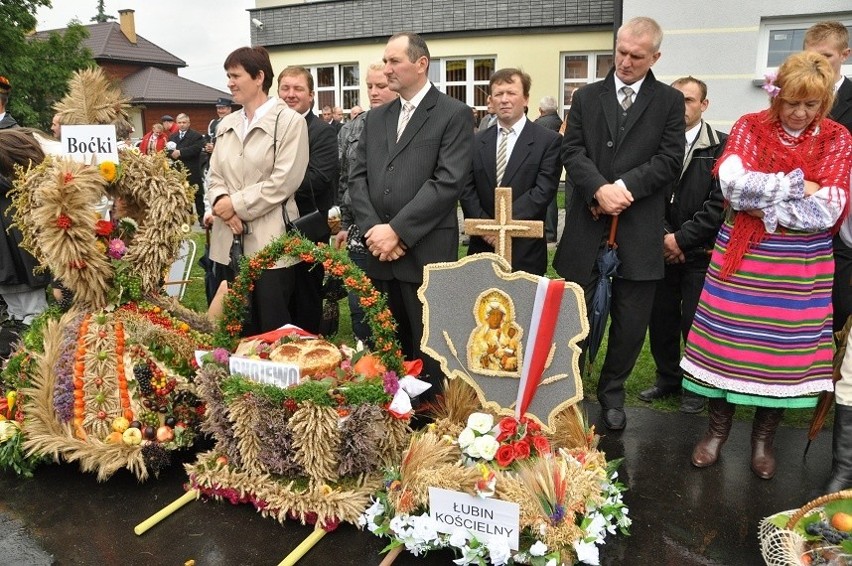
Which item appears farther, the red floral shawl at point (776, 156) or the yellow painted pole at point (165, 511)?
the red floral shawl at point (776, 156)

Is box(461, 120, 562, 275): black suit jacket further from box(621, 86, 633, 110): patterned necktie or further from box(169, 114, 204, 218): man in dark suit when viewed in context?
box(169, 114, 204, 218): man in dark suit

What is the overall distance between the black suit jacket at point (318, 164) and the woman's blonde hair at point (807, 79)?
292 cm

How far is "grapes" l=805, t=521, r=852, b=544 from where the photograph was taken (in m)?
2.42

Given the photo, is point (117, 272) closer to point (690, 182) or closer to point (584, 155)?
point (584, 155)

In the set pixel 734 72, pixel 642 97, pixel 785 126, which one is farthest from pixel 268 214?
pixel 734 72

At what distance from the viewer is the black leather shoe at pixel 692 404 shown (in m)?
4.31

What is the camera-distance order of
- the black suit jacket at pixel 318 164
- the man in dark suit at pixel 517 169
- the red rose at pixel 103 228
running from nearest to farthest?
the red rose at pixel 103 228, the man in dark suit at pixel 517 169, the black suit jacket at pixel 318 164

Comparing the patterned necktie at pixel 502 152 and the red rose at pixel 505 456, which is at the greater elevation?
the patterned necktie at pixel 502 152

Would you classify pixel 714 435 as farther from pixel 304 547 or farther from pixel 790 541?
pixel 304 547

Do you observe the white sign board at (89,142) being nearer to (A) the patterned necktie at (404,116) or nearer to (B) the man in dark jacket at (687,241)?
(A) the patterned necktie at (404,116)

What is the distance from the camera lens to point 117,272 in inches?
143

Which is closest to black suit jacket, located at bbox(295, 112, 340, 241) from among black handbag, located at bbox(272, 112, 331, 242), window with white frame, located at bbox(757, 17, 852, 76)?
black handbag, located at bbox(272, 112, 331, 242)

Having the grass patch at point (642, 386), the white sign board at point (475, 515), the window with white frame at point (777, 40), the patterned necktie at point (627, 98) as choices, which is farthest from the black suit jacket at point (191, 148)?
the white sign board at point (475, 515)

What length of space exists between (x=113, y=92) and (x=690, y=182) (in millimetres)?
3490
